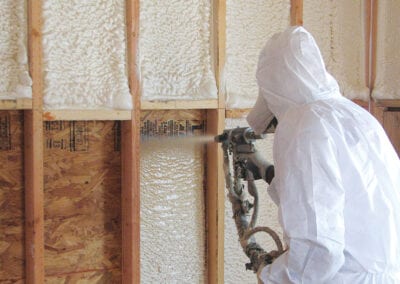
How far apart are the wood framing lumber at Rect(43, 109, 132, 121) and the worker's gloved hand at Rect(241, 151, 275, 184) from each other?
647 millimetres

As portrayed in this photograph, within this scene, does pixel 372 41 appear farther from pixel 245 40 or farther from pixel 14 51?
pixel 14 51

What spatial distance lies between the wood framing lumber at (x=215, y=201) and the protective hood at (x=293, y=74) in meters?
0.89

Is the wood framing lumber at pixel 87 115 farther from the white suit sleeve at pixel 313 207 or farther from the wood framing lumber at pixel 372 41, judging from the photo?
the wood framing lumber at pixel 372 41

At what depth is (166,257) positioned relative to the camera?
2551 millimetres

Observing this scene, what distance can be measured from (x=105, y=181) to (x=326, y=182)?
4.36ft

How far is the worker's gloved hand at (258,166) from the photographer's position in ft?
5.75

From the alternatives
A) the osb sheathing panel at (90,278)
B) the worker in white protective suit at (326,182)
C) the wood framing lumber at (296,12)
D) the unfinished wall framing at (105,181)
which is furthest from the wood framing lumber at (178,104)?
the worker in white protective suit at (326,182)

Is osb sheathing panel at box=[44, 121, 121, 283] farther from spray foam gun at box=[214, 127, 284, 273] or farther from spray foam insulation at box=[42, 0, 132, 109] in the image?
spray foam gun at box=[214, 127, 284, 273]

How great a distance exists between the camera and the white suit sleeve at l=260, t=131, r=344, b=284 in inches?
52.4

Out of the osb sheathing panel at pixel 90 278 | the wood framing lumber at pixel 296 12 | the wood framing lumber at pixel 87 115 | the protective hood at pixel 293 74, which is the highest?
the wood framing lumber at pixel 296 12

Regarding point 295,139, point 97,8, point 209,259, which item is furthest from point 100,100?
point 295,139

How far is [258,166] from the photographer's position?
180 centimetres

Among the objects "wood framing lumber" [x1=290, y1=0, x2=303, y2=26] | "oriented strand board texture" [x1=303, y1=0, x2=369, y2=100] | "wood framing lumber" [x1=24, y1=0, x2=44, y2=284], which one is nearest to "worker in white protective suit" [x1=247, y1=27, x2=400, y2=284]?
"wood framing lumber" [x1=24, y1=0, x2=44, y2=284]

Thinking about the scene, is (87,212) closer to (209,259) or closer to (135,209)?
(135,209)
